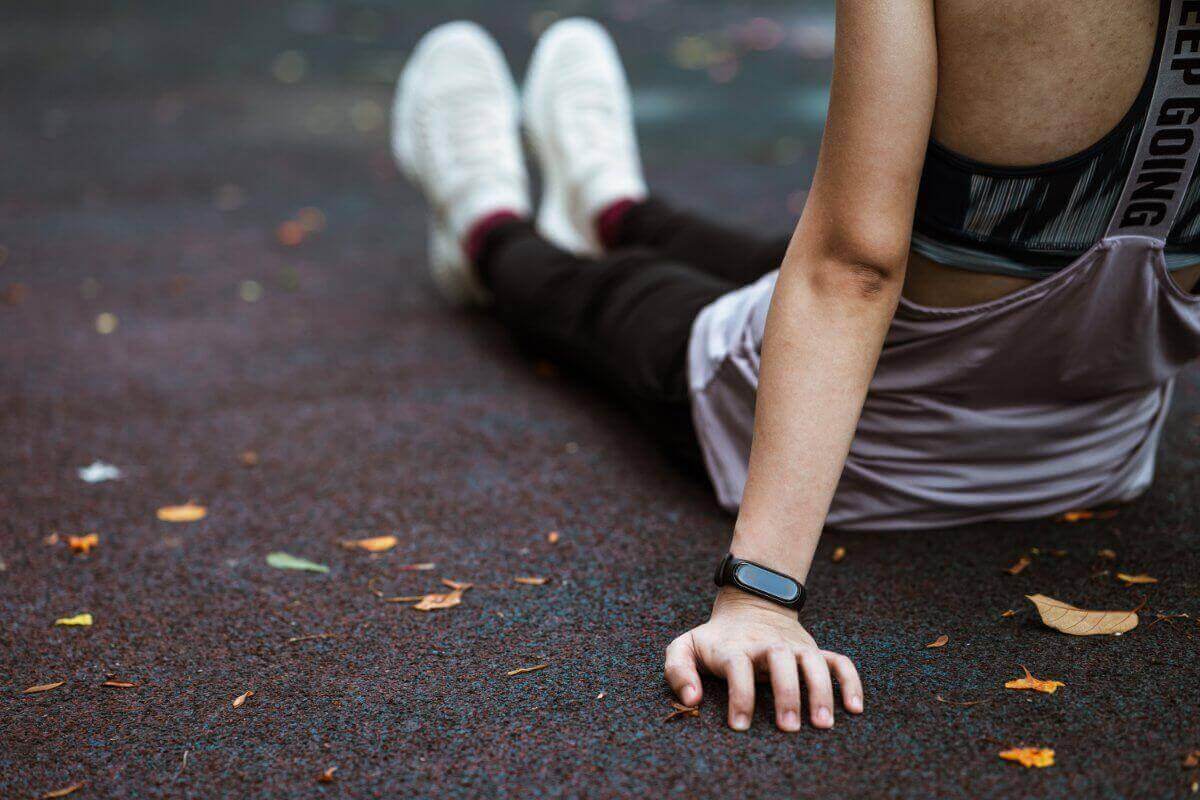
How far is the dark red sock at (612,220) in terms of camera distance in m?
2.91

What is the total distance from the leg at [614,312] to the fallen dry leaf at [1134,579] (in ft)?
2.33

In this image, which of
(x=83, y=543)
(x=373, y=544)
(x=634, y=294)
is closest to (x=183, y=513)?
(x=83, y=543)

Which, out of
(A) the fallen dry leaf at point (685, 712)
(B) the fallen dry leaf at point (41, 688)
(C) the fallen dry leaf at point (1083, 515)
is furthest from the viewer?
(C) the fallen dry leaf at point (1083, 515)

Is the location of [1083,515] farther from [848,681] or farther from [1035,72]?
[1035,72]

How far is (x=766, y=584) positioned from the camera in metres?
1.36

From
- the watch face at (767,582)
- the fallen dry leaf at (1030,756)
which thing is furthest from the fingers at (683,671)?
the fallen dry leaf at (1030,756)

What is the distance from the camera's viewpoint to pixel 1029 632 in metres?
1.54

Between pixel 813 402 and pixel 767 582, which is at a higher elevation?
pixel 813 402

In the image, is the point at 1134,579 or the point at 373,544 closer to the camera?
the point at 1134,579

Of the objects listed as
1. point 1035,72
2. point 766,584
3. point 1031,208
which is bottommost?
point 766,584

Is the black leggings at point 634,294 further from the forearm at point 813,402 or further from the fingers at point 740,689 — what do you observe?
the fingers at point 740,689

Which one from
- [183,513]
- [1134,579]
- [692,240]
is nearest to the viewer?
[1134,579]

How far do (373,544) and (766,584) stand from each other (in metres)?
0.76

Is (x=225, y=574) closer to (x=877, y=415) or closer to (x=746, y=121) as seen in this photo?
(x=877, y=415)
